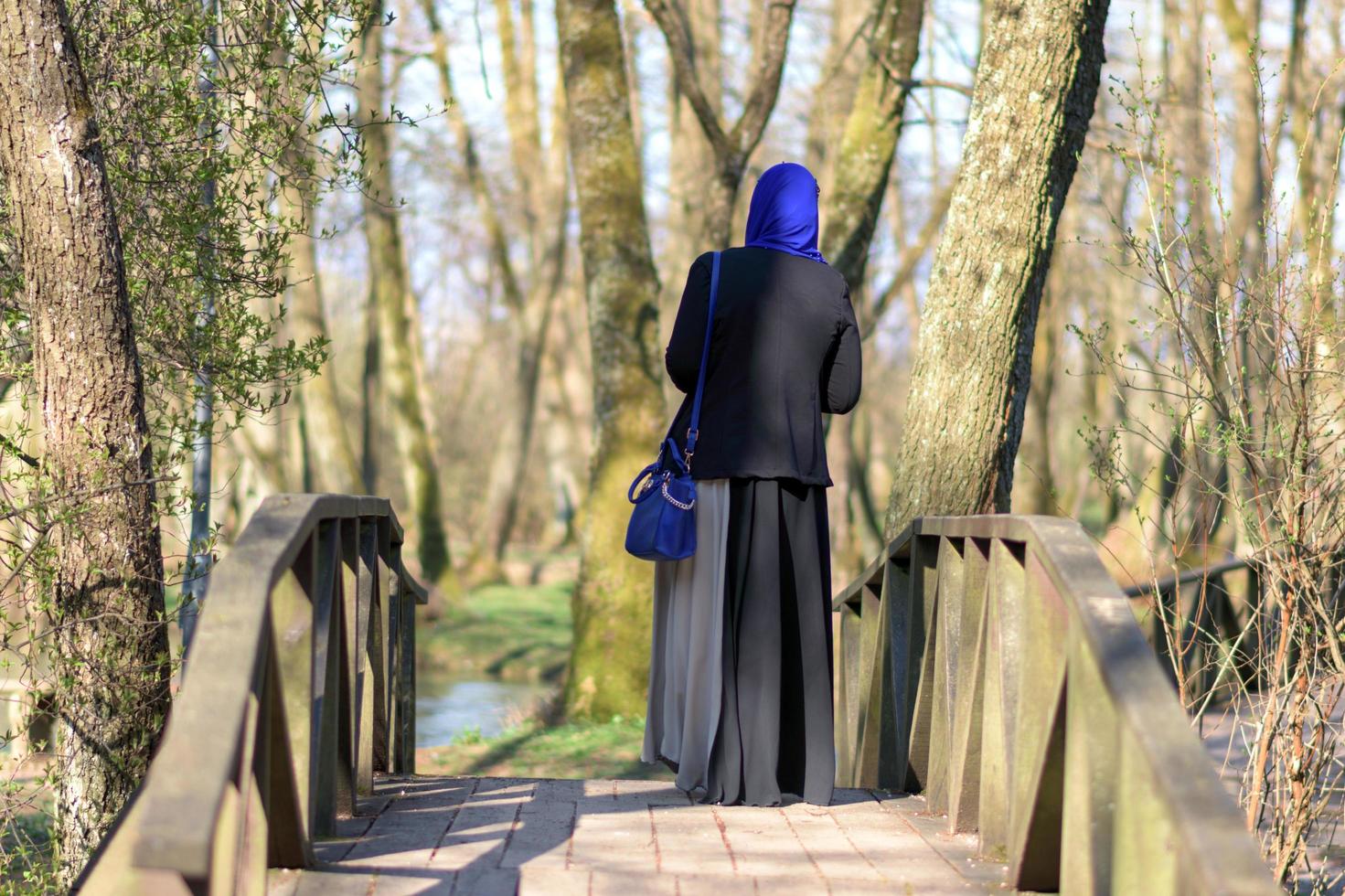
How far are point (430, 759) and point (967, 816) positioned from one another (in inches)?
239

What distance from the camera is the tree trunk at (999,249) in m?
5.70

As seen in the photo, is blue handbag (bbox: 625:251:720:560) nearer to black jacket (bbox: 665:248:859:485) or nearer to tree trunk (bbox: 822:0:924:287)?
black jacket (bbox: 665:248:859:485)

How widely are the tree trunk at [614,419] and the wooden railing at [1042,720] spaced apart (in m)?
4.82

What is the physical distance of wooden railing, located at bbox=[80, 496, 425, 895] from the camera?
2.32 metres

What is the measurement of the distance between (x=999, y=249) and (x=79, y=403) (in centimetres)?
338

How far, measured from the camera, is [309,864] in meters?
3.37

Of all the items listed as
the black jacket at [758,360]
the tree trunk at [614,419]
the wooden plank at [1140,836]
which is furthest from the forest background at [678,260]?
the wooden plank at [1140,836]

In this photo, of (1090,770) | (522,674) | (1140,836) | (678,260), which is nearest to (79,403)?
(1090,770)

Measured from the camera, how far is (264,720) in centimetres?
302

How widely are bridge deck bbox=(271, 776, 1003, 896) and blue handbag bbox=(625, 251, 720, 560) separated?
773mm

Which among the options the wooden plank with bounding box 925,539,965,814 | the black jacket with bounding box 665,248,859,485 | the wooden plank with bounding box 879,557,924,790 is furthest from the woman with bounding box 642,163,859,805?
the wooden plank with bounding box 879,557,924,790

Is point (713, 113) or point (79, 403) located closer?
point (79, 403)

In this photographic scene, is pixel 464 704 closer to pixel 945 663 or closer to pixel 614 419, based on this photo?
pixel 614 419

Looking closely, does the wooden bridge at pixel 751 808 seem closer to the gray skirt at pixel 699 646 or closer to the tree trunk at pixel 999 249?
the gray skirt at pixel 699 646
